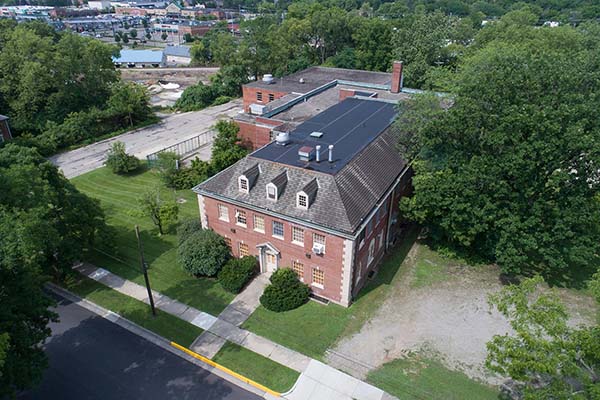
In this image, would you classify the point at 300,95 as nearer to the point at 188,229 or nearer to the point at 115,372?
the point at 188,229

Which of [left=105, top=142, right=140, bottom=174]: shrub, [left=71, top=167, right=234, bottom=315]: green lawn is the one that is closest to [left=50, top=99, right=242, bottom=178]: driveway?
[left=105, top=142, right=140, bottom=174]: shrub

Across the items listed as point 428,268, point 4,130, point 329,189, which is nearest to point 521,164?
point 428,268

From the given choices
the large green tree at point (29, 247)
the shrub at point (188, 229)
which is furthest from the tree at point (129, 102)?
the shrub at point (188, 229)

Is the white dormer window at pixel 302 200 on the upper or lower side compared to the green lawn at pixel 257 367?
upper

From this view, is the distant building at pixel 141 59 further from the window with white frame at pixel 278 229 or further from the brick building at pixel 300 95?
the window with white frame at pixel 278 229

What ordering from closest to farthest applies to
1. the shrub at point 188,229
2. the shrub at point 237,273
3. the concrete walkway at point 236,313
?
the concrete walkway at point 236,313 → the shrub at point 237,273 → the shrub at point 188,229

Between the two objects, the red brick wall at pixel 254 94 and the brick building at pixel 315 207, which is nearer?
the brick building at pixel 315 207

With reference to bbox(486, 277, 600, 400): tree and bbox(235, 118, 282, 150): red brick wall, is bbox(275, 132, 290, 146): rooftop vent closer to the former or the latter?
bbox(235, 118, 282, 150): red brick wall
